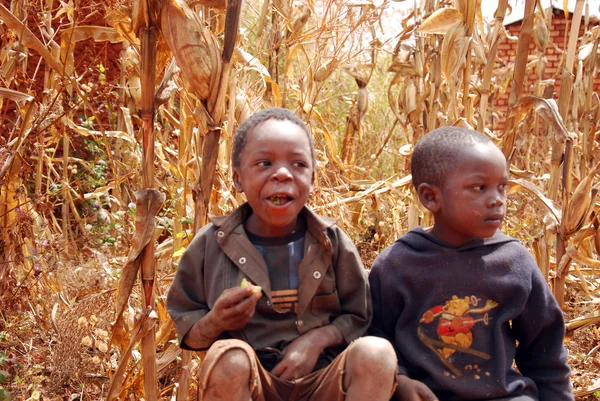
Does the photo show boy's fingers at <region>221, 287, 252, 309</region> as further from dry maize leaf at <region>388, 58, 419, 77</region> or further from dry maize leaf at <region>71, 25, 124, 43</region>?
dry maize leaf at <region>388, 58, 419, 77</region>

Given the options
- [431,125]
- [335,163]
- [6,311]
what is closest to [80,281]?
[6,311]

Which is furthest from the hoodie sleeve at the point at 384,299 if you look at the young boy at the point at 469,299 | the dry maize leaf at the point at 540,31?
the dry maize leaf at the point at 540,31

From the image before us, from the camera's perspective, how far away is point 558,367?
1689 mm

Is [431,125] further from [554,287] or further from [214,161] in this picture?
[214,161]

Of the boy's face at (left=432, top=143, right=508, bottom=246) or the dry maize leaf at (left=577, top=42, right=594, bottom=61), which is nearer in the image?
the boy's face at (left=432, top=143, right=508, bottom=246)

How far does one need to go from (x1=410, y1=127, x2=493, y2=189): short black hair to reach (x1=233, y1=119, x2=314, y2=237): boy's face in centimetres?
29

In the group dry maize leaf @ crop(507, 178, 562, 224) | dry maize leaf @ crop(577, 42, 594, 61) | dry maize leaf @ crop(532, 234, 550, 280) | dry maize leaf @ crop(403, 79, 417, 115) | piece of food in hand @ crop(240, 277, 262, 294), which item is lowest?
dry maize leaf @ crop(532, 234, 550, 280)

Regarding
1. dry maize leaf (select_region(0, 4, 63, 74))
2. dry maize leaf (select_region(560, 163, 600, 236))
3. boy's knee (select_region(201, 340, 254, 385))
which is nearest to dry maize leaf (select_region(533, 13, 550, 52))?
dry maize leaf (select_region(560, 163, 600, 236))

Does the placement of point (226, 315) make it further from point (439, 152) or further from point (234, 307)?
point (439, 152)

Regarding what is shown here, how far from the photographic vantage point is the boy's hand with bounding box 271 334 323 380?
5.06ft

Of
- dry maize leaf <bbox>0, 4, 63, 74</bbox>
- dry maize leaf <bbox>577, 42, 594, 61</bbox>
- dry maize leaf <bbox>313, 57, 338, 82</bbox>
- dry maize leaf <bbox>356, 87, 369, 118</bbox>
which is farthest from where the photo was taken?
dry maize leaf <bbox>356, 87, 369, 118</bbox>

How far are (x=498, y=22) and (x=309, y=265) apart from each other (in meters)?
1.34

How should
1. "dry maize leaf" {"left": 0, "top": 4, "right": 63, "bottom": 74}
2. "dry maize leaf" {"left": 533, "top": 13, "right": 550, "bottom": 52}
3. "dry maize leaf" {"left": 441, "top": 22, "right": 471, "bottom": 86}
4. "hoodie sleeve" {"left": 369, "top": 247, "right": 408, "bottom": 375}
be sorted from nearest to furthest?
"hoodie sleeve" {"left": 369, "top": 247, "right": 408, "bottom": 375} < "dry maize leaf" {"left": 0, "top": 4, "right": 63, "bottom": 74} < "dry maize leaf" {"left": 441, "top": 22, "right": 471, "bottom": 86} < "dry maize leaf" {"left": 533, "top": 13, "right": 550, "bottom": 52}

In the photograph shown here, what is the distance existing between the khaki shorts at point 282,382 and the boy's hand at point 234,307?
51 mm
